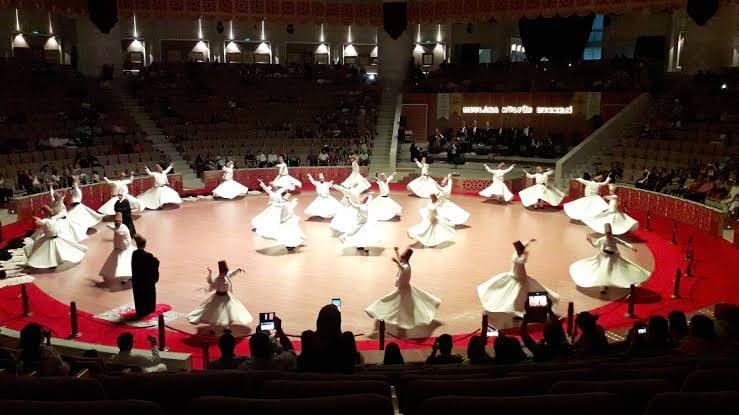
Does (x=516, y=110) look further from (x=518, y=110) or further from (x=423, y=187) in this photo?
(x=423, y=187)

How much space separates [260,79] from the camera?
1316 inches

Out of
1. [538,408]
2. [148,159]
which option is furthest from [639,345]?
[148,159]

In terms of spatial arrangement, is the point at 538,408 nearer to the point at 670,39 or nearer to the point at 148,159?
the point at 148,159

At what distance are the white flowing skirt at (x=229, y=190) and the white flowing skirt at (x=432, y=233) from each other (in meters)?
8.67

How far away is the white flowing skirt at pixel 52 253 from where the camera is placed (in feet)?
42.4

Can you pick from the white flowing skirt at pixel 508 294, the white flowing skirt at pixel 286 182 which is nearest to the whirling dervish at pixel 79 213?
the white flowing skirt at pixel 286 182

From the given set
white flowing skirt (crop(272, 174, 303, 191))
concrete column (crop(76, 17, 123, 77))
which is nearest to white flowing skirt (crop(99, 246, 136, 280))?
white flowing skirt (crop(272, 174, 303, 191))

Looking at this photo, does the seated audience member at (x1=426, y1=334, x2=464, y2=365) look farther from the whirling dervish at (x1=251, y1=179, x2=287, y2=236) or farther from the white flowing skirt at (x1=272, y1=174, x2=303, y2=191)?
the white flowing skirt at (x1=272, y1=174, x2=303, y2=191)

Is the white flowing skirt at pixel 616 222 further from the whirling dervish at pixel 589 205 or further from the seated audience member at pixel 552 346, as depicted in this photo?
the seated audience member at pixel 552 346

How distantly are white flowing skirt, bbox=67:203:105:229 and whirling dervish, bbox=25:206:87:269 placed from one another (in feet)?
8.64

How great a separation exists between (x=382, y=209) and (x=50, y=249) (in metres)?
8.63

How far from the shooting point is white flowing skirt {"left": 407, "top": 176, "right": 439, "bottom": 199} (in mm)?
22094

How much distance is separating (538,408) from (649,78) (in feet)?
100

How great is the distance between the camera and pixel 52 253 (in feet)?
42.9
